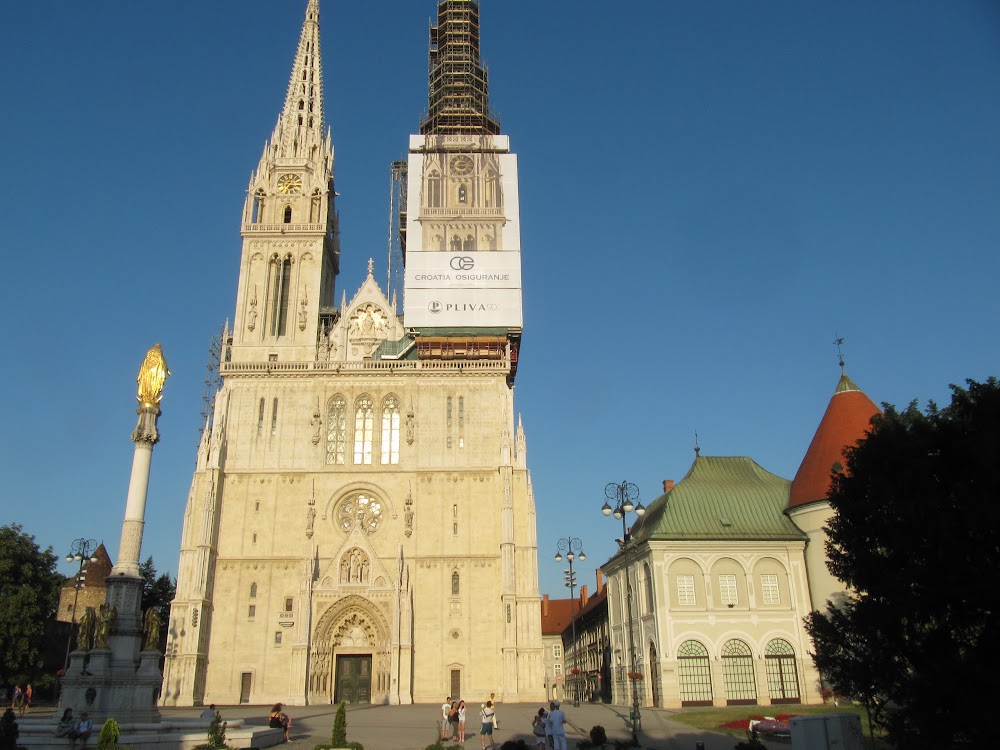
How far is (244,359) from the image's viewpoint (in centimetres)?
4634

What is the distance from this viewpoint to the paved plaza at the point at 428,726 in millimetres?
20938

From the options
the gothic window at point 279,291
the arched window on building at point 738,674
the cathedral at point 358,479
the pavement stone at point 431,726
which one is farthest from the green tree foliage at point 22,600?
the arched window on building at point 738,674

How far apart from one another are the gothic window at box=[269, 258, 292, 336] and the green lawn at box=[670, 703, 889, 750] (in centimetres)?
2904

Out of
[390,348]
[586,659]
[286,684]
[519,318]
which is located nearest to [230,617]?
[286,684]

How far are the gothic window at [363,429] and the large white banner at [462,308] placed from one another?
6.38 meters

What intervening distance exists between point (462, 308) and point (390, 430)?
9209 millimetres

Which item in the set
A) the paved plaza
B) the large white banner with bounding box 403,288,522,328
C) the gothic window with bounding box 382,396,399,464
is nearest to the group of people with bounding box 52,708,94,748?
the paved plaza

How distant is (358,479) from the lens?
4331 cm

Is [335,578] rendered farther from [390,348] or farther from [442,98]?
[442,98]

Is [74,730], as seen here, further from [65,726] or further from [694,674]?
[694,674]

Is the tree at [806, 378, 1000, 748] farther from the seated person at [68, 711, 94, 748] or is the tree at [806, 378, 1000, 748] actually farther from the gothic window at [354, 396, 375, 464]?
the gothic window at [354, 396, 375, 464]

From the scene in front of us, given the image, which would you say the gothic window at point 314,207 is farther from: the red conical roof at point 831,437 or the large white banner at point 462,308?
the red conical roof at point 831,437

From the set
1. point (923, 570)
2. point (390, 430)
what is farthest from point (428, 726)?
point (390, 430)

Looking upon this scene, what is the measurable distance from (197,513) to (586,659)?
100 feet
